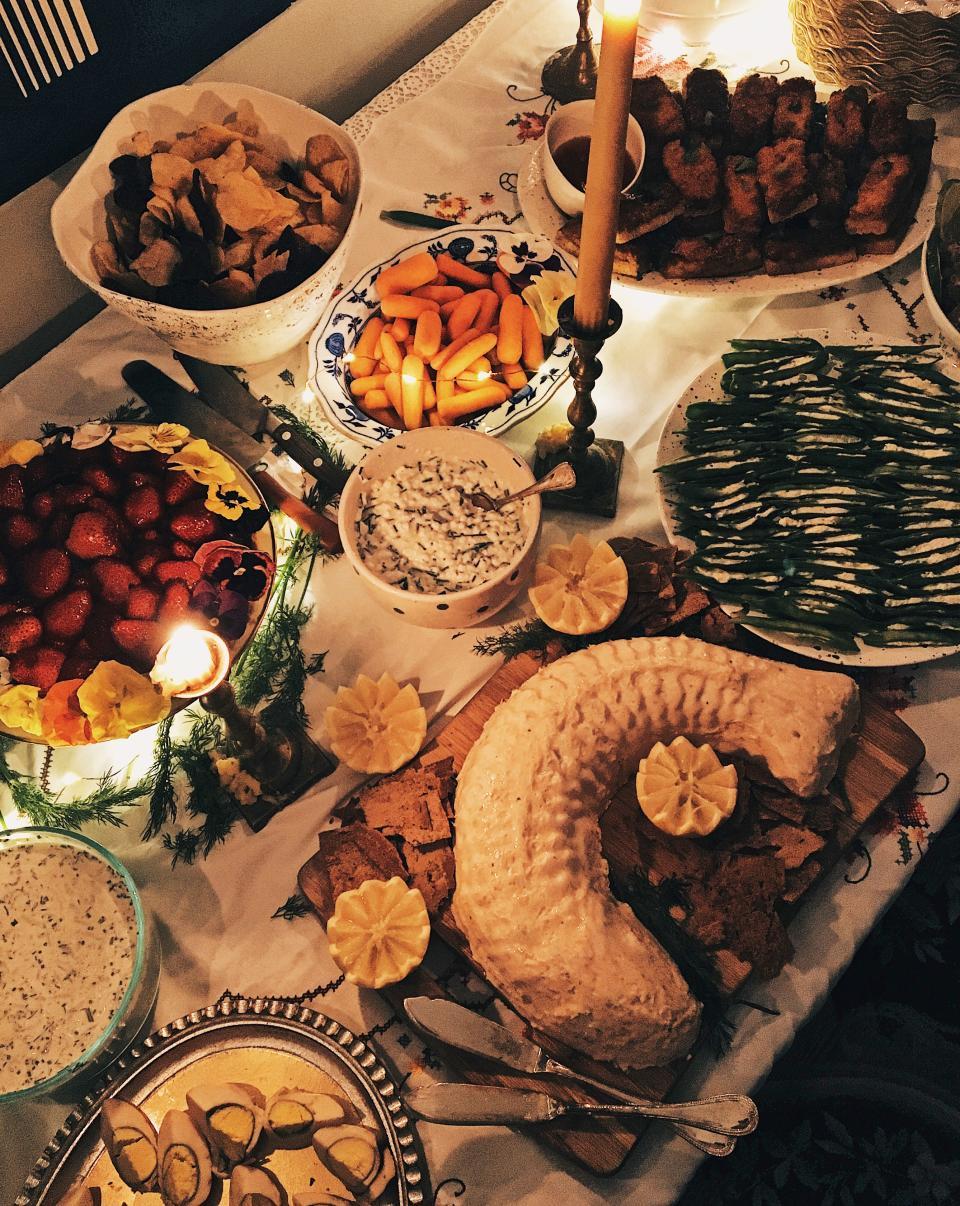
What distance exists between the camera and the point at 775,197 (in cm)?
159

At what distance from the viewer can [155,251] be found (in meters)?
1.45

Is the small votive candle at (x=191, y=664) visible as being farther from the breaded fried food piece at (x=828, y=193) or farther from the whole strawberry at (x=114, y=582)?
the breaded fried food piece at (x=828, y=193)

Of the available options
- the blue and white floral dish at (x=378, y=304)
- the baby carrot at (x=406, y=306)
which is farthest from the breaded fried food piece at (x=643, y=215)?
the baby carrot at (x=406, y=306)

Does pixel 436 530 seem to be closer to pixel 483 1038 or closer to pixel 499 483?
pixel 499 483

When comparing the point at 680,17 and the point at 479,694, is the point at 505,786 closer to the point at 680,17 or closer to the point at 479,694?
the point at 479,694

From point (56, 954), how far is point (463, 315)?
109cm

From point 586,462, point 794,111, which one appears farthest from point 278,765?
point 794,111

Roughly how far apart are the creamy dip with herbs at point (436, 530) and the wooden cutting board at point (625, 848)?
16 centimetres

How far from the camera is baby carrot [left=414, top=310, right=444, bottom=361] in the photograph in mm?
1509

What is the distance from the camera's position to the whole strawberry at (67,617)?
1.32 m

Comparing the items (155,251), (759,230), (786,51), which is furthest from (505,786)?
(786,51)

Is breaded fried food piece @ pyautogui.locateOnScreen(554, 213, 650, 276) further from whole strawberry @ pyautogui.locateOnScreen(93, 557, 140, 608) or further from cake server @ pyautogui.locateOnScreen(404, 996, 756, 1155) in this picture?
cake server @ pyautogui.locateOnScreen(404, 996, 756, 1155)

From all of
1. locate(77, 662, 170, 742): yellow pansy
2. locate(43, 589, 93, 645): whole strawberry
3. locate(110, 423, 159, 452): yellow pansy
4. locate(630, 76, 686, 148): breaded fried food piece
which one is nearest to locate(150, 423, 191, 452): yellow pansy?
locate(110, 423, 159, 452): yellow pansy

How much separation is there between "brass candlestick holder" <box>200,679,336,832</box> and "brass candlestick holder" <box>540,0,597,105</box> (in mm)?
1370
